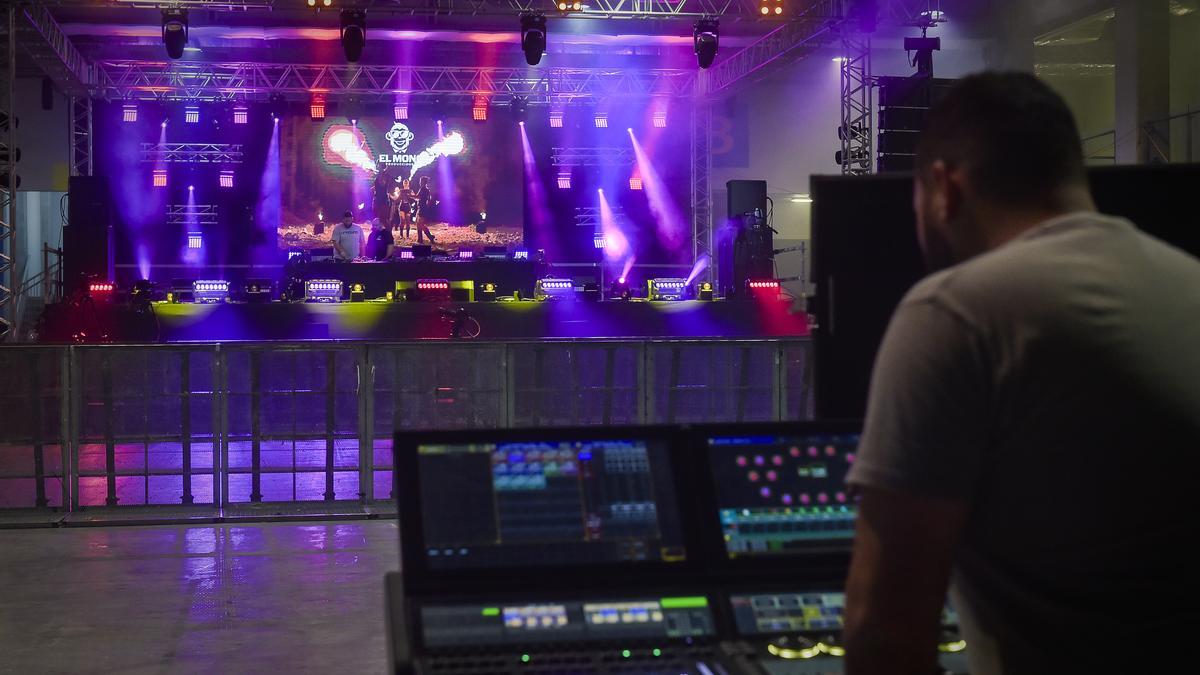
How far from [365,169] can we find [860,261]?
64.7 feet

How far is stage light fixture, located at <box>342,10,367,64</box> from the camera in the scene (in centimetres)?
1510

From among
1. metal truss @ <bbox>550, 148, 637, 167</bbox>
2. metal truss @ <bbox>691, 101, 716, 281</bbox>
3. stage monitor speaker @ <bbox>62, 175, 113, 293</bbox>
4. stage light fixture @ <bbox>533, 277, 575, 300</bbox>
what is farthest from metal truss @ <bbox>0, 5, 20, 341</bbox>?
metal truss @ <bbox>691, 101, 716, 281</bbox>

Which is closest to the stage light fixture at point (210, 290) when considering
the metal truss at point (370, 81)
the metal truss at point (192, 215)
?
the metal truss at point (192, 215)

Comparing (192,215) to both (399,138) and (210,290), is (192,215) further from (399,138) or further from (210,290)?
(399,138)

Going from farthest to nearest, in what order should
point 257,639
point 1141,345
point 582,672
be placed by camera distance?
point 257,639
point 582,672
point 1141,345

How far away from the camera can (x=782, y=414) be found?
7273 mm

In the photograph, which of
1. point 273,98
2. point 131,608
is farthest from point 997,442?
point 273,98

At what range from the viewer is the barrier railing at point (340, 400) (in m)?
7.07

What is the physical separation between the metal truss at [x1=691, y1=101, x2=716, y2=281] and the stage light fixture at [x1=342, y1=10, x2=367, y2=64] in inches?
321

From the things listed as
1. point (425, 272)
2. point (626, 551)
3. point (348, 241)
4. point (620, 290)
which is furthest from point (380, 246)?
point (626, 551)

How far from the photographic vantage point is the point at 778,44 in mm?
17469

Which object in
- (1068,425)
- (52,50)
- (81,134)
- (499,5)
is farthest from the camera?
(81,134)

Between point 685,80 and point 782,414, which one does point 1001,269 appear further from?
point 685,80

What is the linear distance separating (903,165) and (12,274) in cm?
1224
